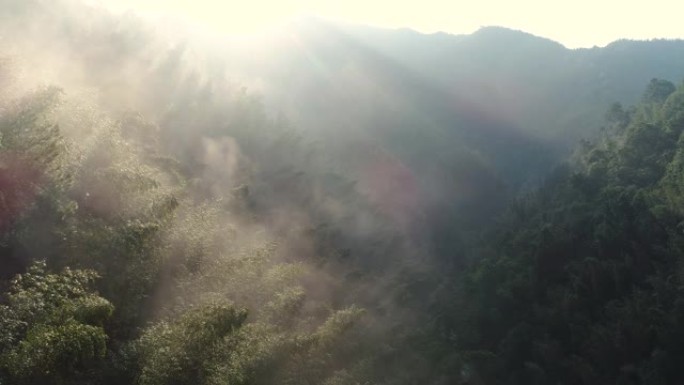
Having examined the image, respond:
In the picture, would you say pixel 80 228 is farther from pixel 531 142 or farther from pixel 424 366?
pixel 531 142

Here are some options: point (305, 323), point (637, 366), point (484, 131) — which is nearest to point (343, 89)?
point (484, 131)

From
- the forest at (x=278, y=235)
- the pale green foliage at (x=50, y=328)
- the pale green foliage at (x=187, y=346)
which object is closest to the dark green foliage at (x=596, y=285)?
the forest at (x=278, y=235)

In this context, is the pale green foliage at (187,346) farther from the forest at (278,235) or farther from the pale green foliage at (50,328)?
the pale green foliage at (50,328)

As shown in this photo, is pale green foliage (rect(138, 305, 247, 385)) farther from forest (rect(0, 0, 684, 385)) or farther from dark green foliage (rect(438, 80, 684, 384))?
dark green foliage (rect(438, 80, 684, 384))

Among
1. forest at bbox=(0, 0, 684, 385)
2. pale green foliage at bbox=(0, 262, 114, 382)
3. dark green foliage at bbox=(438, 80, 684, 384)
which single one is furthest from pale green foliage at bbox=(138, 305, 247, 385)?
dark green foliage at bbox=(438, 80, 684, 384)

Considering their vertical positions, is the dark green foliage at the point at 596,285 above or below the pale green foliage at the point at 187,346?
below

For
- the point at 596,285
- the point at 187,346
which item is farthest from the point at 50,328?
the point at 596,285

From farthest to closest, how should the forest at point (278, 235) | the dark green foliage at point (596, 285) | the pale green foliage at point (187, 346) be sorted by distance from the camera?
the dark green foliage at point (596, 285) → the forest at point (278, 235) → the pale green foliage at point (187, 346)

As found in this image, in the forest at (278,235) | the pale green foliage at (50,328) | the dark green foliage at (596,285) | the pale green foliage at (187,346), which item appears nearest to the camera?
the pale green foliage at (50,328)
